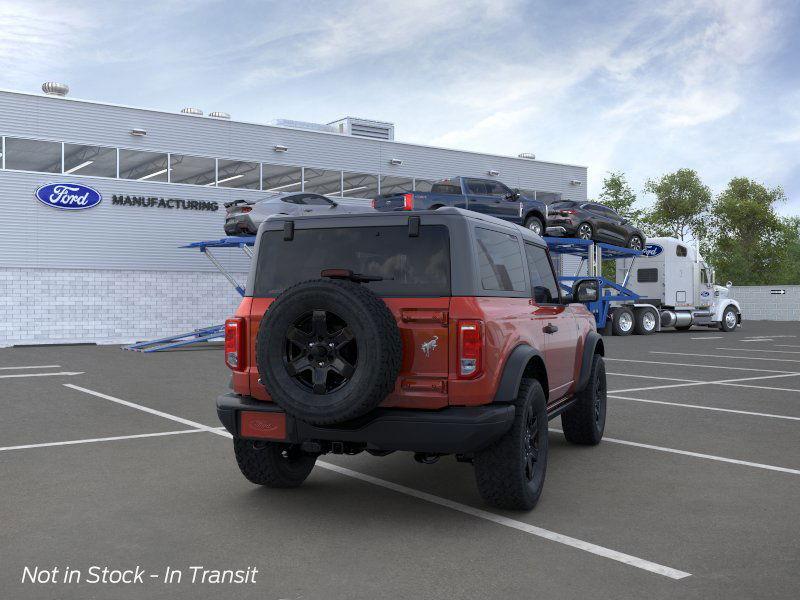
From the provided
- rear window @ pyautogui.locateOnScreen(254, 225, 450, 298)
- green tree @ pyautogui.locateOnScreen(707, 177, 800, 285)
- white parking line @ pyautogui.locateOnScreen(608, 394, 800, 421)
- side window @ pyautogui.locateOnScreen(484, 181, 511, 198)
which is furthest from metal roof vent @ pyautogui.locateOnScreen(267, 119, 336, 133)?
green tree @ pyautogui.locateOnScreen(707, 177, 800, 285)

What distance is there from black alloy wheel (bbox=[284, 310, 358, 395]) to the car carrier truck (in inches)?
1037

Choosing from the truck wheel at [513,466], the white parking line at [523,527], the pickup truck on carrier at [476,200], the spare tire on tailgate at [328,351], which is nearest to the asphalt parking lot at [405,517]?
the white parking line at [523,527]

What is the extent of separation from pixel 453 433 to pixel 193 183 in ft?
81.0

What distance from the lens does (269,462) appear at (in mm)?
5758

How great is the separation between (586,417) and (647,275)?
25.0 m

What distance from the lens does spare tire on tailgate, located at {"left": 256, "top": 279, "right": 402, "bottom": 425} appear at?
15.5ft

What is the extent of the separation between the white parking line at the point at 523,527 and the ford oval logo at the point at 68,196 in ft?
70.3

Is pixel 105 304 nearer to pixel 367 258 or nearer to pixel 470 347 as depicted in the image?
pixel 367 258

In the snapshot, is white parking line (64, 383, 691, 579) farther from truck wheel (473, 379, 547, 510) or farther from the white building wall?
the white building wall

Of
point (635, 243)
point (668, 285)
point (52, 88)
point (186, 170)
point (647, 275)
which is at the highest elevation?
point (52, 88)

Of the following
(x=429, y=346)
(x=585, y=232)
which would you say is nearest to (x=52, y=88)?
(x=585, y=232)

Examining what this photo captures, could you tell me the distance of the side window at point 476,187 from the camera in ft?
73.7

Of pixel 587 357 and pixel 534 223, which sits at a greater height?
pixel 534 223

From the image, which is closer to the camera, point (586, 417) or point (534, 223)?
point (586, 417)
